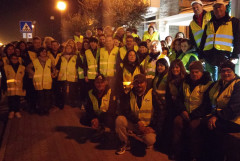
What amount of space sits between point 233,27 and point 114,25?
8.95 m

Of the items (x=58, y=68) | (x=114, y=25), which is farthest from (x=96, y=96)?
(x=114, y=25)

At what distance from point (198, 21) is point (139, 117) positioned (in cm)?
265

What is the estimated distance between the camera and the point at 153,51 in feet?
20.0

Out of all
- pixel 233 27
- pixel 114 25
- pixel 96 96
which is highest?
pixel 114 25

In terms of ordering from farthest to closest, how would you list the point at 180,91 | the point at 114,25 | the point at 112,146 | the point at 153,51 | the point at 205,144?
the point at 114,25 → the point at 153,51 → the point at 112,146 → the point at 180,91 → the point at 205,144

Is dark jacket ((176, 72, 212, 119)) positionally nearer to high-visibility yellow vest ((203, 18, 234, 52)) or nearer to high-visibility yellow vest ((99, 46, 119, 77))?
high-visibility yellow vest ((203, 18, 234, 52))

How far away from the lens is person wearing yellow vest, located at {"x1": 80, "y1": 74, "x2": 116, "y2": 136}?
16.9 feet

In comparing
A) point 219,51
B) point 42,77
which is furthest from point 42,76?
point 219,51

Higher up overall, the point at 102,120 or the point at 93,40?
the point at 93,40

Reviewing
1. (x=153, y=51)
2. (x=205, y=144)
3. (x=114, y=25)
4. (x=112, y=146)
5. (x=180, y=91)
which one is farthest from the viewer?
(x=114, y=25)

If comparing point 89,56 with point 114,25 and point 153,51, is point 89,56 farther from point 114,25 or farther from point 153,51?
point 114,25

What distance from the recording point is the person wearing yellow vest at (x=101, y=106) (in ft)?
16.9

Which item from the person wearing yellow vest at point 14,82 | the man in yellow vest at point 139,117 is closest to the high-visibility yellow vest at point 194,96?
the man in yellow vest at point 139,117

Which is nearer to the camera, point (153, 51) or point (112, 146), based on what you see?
point (112, 146)
